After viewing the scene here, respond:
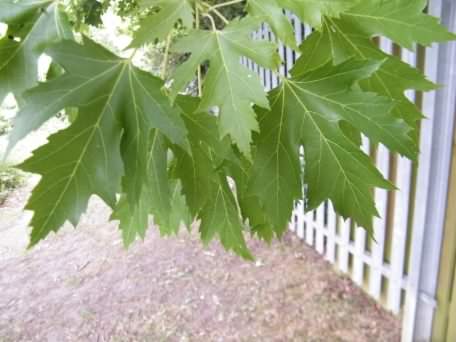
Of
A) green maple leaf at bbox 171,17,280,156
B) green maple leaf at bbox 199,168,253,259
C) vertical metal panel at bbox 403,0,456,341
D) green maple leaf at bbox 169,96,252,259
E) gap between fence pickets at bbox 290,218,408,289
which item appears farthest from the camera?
gap between fence pickets at bbox 290,218,408,289

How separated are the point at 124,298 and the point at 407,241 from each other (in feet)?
5.65

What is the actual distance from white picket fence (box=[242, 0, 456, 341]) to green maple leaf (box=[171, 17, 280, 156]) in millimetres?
903

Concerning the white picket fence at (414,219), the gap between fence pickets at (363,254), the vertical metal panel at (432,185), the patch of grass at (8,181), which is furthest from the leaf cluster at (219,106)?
the patch of grass at (8,181)

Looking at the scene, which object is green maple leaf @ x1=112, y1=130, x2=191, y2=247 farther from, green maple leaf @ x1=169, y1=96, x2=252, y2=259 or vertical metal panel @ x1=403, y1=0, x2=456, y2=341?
vertical metal panel @ x1=403, y1=0, x2=456, y2=341

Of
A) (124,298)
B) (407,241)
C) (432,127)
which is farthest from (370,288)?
(124,298)

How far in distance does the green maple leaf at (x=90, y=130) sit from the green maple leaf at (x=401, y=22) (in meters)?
0.36

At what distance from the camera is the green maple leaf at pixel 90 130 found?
1.85 ft

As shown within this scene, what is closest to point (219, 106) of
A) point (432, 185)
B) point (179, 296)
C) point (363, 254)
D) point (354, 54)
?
point (354, 54)

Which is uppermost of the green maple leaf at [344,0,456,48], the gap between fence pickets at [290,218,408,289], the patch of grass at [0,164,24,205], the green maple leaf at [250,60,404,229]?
the green maple leaf at [344,0,456,48]

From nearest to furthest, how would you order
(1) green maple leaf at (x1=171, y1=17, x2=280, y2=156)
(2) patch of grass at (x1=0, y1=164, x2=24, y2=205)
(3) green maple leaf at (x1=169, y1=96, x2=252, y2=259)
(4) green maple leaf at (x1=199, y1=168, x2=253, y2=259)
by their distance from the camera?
(1) green maple leaf at (x1=171, y1=17, x2=280, y2=156) → (3) green maple leaf at (x1=169, y1=96, x2=252, y2=259) → (4) green maple leaf at (x1=199, y1=168, x2=253, y2=259) → (2) patch of grass at (x1=0, y1=164, x2=24, y2=205)

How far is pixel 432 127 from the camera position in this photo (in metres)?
1.71

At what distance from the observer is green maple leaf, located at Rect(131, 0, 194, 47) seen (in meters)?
0.55

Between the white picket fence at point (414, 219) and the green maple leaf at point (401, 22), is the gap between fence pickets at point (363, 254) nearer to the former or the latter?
the white picket fence at point (414, 219)

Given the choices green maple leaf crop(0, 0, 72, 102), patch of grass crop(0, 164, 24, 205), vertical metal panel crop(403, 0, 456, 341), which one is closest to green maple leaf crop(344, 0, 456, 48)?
green maple leaf crop(0, 0, 72, 102)
